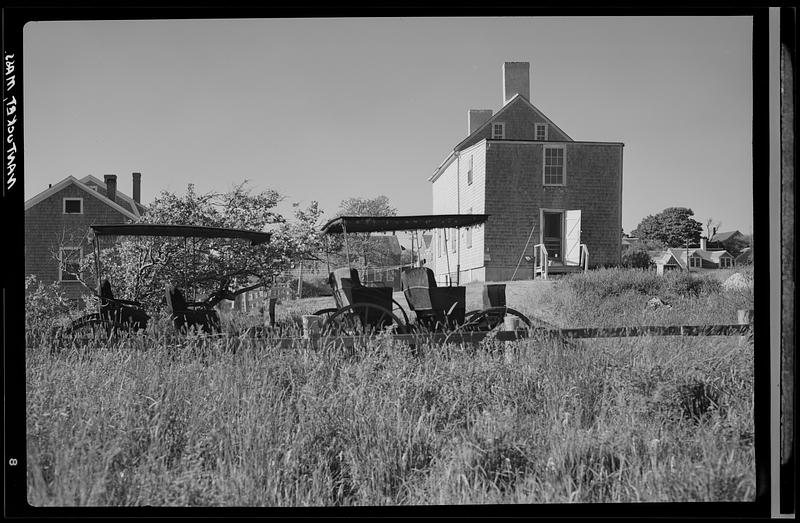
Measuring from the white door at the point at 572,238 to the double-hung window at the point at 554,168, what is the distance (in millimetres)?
1242

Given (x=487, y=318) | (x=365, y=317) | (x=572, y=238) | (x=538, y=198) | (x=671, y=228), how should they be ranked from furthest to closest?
1. (x=671, y=228)
2. (x=538, y=198)
3. (x=572, y=238)
4. (x=487, y=318)
5. (x=365, y=317)

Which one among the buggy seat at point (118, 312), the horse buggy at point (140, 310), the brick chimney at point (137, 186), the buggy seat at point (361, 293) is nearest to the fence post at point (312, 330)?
the buggy seat at point (361, 293)

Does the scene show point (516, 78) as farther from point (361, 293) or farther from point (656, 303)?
point (361, 293)

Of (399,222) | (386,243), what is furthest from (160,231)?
(386,243)

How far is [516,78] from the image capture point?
25641mm

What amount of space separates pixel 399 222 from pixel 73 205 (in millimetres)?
21676

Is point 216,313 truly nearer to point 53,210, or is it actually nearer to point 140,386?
point 140,386

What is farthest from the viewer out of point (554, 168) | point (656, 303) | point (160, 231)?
point (554, 168)

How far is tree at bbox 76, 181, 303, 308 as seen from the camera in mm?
14375

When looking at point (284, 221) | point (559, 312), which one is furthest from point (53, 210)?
point (559, 312)

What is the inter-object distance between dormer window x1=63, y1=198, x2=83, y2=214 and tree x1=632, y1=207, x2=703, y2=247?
38557mm

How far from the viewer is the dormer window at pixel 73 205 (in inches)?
1064

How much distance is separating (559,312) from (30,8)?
43.2 ft
